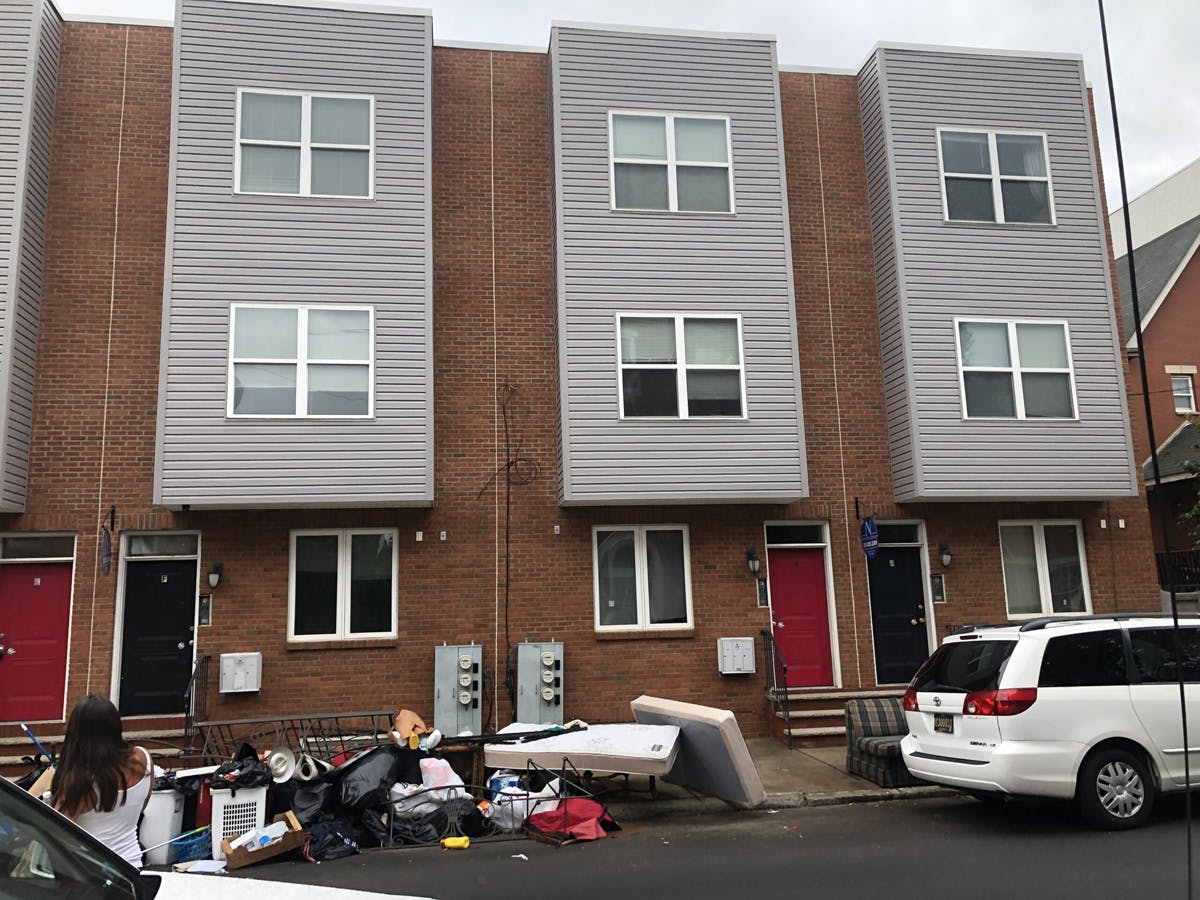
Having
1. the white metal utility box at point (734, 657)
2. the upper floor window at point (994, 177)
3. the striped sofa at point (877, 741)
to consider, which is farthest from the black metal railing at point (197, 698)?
the upper floor window at point (994, 177)

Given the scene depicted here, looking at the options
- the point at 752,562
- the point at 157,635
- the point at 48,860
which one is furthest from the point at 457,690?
the point at 48,860

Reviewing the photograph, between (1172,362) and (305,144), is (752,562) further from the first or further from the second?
(1172,362)

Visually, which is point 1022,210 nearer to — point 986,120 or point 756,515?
point 986,120

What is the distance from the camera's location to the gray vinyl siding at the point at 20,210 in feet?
38.3

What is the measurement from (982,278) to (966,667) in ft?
25.3

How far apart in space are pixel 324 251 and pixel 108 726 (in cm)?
878

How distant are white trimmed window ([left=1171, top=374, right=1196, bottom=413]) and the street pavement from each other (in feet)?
47.7

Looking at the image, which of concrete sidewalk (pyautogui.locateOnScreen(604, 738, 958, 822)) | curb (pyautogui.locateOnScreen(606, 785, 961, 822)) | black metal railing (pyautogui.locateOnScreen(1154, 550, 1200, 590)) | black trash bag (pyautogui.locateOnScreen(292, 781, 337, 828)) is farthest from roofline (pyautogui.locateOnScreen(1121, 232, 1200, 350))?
black trash bag (pyautogui.locateOnScreen(292, 781, 337, 828))

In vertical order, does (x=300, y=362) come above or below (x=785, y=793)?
above

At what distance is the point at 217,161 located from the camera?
12.6 m

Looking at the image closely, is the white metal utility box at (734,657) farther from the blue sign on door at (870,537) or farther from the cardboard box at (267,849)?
the cardboard box at (267,849)

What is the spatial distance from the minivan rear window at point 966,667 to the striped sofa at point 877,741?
4.36ft

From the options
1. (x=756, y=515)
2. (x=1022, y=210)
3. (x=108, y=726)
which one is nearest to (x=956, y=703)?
(x=756, y=515)

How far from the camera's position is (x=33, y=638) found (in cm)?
1194
